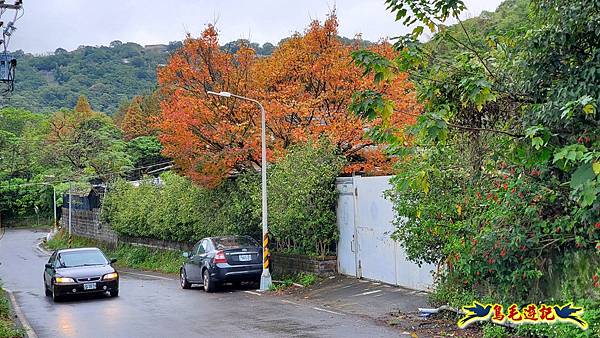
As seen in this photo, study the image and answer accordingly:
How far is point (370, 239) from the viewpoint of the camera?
18.5 metres

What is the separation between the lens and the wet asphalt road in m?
12.3

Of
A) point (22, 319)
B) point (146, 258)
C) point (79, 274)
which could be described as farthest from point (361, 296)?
point (146, 258)

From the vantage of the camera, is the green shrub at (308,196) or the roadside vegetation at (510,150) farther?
the green shrub at (308,196)

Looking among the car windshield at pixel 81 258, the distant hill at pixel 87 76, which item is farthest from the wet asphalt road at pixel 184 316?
the distant hill at pixel 87 76

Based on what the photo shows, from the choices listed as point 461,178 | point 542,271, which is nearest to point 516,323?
point 542,271

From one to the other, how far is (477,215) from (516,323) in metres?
1.81

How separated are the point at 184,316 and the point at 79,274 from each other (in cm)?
561

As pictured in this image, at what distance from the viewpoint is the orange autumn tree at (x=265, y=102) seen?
852 inches

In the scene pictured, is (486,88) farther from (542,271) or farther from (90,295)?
(90,295)

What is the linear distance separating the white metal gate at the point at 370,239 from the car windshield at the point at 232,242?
2.78 metres

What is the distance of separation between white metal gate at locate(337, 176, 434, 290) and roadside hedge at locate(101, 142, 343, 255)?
21.2 inches

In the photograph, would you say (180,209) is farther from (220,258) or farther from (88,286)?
(88,286)

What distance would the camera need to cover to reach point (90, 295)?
808 inches

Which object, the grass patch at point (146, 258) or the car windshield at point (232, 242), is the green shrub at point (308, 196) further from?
the grass patch at point (146, 258)
